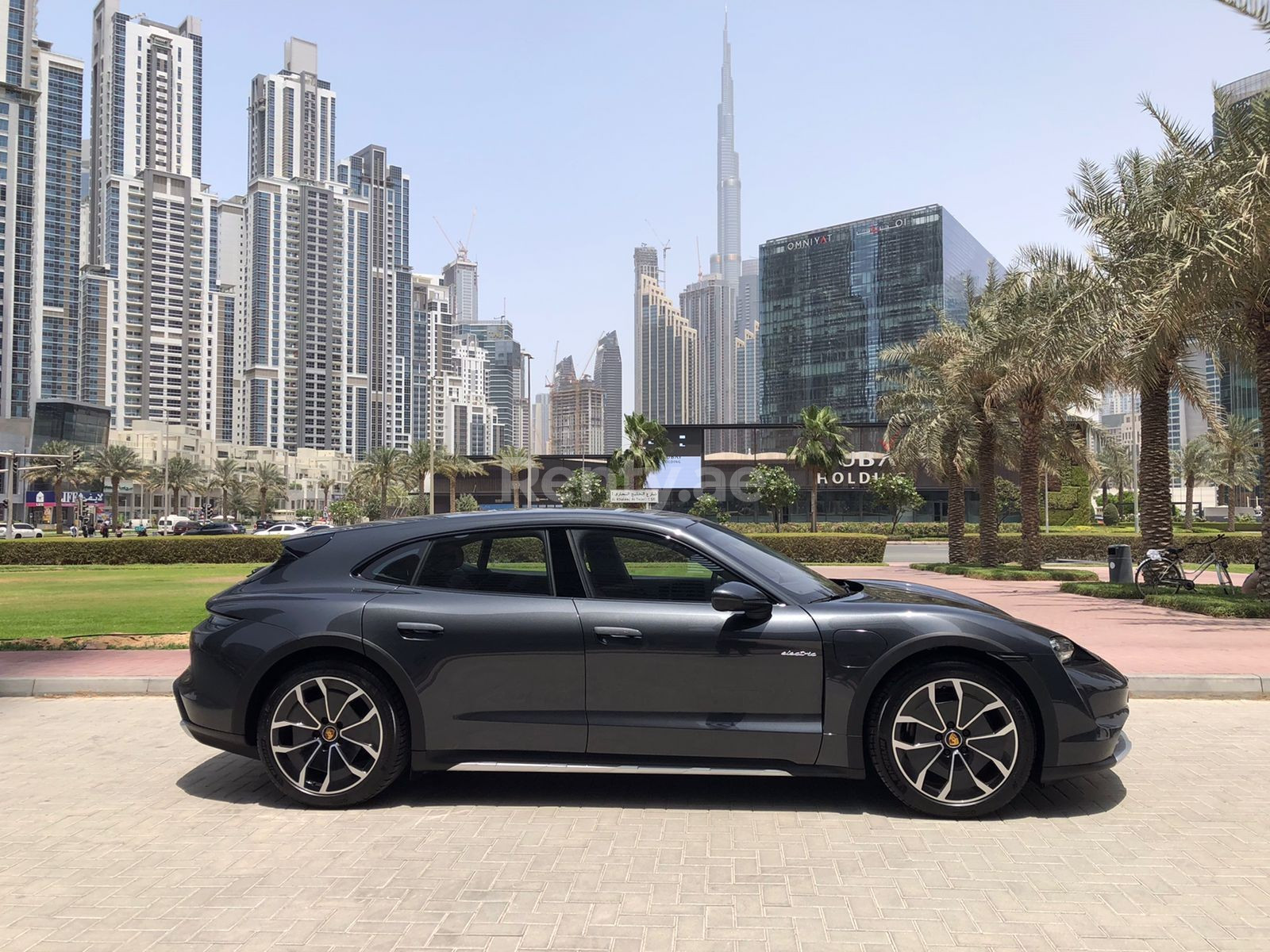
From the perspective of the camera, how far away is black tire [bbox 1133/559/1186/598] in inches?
704

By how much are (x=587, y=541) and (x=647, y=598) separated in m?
0.47

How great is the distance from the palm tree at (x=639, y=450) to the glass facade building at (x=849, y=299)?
86.9 meters

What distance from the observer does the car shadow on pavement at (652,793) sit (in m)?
4.79

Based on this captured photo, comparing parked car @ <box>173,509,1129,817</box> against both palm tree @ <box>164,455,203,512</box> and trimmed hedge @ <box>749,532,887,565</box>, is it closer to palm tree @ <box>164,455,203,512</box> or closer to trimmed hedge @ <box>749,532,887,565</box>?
trimmed hedge @ <box>749,532,887,565</box>

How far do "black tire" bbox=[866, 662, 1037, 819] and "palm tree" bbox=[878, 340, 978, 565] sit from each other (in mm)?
24405

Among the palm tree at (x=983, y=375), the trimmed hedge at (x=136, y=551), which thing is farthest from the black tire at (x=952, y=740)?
the trimmed hedge at (x=136, y=551)

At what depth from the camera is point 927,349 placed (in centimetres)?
3127

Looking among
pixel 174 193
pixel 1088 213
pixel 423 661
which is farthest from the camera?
pixel 174 193

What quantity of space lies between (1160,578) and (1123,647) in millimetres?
8707

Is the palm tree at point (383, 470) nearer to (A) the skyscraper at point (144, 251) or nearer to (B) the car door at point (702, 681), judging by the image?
(B) the car door at point (702, 681)

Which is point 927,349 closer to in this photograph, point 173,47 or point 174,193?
point 174,193

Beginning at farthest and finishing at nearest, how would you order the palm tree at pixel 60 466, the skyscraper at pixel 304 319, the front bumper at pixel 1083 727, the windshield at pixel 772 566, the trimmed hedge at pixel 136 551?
1. the skyscraper at pixel 304 319
2. the palm tree at pixel 60 466
3. the trimmed hedge at pixel 136 551
4. the windshield at pixel 772 566
5. the front bumper at pixel 1083 727

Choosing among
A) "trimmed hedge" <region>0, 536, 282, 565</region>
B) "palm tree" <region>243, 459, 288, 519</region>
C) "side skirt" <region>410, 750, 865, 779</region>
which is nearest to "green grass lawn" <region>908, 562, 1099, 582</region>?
"side skirt" <region>410, 750, 865, 779</region>

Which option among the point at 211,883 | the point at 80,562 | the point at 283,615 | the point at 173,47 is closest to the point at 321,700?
the point at 283,615
